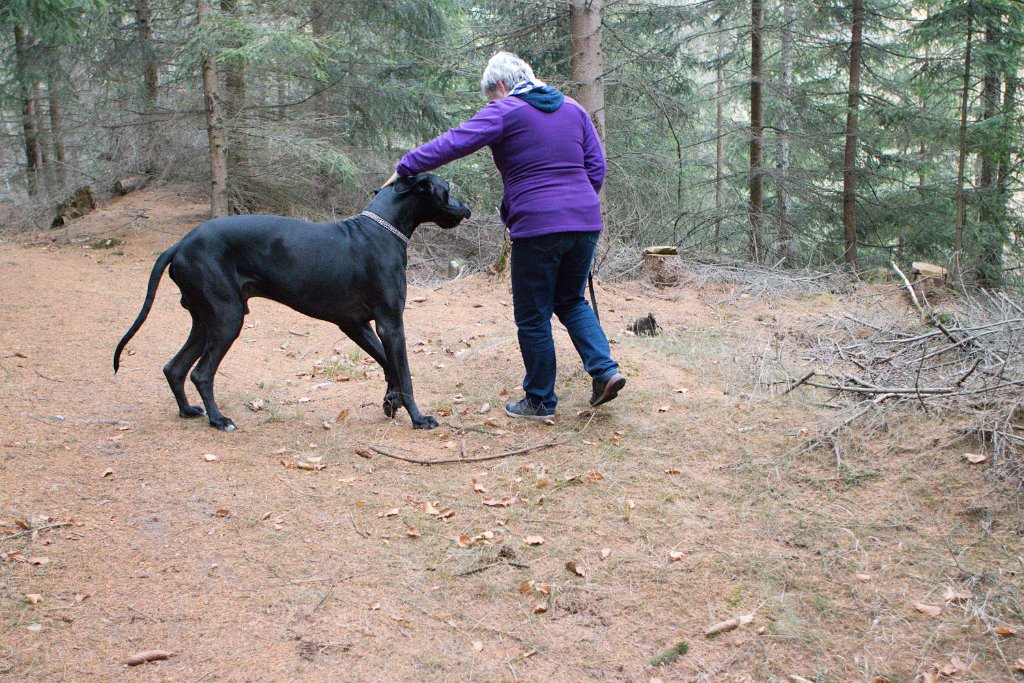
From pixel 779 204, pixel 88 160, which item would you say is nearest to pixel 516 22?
pixel 779 204

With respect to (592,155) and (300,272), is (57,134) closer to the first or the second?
(300,272)

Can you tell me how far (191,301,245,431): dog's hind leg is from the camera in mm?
5016

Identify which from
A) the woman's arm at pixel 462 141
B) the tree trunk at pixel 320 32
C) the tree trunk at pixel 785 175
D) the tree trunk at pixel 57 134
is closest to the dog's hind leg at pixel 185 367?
the woman's arm at pixel 462 141

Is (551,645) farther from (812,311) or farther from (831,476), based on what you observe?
(812,311)

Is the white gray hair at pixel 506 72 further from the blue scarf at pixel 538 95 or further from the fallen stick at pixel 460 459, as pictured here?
the fallen stick at pixel 460 459

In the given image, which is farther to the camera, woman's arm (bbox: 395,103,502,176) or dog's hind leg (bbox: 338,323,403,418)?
dog's hind leg (bbox: 338,323,403,418)

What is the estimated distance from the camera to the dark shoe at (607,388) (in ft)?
16.5

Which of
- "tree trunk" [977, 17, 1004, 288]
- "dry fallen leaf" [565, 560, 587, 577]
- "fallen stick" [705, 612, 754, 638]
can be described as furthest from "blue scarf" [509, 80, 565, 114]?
"tree trunk" [977, 17, 1004, 288]

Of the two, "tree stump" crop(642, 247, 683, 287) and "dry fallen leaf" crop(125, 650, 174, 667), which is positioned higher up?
"dry fallen leaf" crop(125, 650, 174, 667)

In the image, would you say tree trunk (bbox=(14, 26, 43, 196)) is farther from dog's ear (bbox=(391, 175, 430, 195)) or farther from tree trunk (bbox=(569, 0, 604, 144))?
dog's ear (bbox=(391, 175, 430, 195))

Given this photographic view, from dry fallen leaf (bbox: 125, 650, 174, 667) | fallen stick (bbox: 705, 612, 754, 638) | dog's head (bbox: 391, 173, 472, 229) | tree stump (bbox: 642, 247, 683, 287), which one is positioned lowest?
tree stump (bbox: 642, 247, 683, 287)

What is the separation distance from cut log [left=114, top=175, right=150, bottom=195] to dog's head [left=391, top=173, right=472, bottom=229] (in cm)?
1102

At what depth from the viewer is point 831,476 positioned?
423 cm

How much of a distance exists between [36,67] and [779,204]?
13946 millimetres
